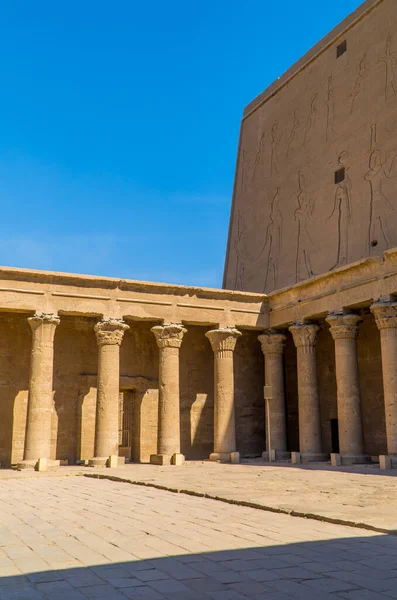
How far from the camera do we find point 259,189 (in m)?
27.1

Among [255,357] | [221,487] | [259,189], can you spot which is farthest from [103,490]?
[259,189]

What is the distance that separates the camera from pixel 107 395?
62.3 feet

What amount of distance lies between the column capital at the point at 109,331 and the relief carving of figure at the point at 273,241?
790 centimetres

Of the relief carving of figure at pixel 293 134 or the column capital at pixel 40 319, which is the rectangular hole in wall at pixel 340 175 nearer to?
the relief carving of figure at pixel 293 134

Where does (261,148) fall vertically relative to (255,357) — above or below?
above

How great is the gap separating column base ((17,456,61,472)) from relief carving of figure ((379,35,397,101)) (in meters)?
16.3

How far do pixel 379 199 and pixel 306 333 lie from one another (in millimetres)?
5218

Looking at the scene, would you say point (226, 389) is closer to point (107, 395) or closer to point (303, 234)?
point (107, 395)

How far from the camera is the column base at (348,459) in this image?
1744cm

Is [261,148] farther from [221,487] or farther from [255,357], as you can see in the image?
[221,487]

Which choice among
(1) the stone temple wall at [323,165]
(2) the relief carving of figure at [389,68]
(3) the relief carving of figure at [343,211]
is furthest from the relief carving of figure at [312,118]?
(2) the relief carving of figure at [389,68]

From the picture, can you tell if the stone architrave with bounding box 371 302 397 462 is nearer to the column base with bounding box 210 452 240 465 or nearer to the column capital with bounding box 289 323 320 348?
the column capital with bounding box 289 323 320 348

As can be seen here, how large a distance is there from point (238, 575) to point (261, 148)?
24.8 meters

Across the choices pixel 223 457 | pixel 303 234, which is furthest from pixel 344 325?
pixel 303 234
